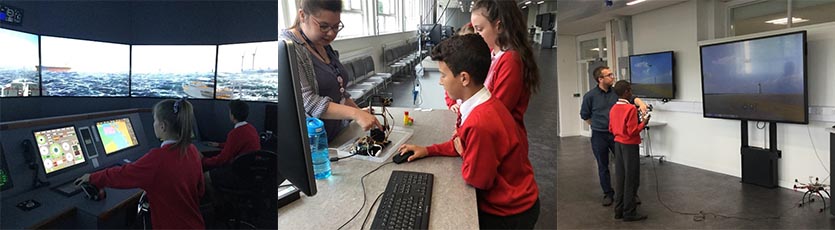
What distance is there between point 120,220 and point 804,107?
153 inches

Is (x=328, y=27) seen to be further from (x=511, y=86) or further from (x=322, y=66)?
(x=511, y=86)

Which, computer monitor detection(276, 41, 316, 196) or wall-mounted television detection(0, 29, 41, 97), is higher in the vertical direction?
wall-mounted television detection(0, 29, 41, 97)

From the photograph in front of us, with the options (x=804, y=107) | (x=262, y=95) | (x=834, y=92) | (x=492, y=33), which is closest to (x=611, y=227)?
(x=804, y=107)

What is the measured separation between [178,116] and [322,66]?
20.0 inches

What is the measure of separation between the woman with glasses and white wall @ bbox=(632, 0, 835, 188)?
2.43 m

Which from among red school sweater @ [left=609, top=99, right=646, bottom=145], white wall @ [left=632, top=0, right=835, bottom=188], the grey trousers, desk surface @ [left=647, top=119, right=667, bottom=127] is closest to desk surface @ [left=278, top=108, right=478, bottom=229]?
red school sweater @ [left=609, top=99, right=646, bottom=145]

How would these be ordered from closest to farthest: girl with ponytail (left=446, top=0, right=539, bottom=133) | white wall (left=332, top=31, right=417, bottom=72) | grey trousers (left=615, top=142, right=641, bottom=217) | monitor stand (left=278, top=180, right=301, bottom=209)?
monitor stand (left=278, top=180, right=301, bottom=209) < white wall (left=332, top=31, right=417, bottom=72) < girl with ponytail (left=446, top=0, right=539, bottom=133) < grey trousers (left=615, top=142, right=641, bottom=217)

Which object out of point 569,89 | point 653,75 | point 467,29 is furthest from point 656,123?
point 467,29

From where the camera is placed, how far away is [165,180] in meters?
0.28

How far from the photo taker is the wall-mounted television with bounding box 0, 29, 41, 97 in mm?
292

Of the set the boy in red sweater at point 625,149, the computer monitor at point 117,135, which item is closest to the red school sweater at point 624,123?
the boy in red sweater at point 625,149

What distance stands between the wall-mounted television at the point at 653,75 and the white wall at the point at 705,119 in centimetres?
6

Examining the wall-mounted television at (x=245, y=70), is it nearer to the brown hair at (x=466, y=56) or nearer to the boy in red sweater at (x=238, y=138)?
the boy in red sweater at (x=238, y=138)

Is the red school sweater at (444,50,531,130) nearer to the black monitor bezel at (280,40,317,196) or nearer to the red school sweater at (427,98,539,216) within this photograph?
the red school sweater at (427,98,539,216)
